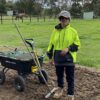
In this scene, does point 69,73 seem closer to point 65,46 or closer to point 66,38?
point 65,46

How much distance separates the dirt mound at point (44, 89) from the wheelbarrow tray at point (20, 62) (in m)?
0.42

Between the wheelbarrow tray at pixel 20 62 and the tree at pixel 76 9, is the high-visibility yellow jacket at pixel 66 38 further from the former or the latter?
the tree at pixel 76 9

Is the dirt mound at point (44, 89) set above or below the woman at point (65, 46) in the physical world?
below

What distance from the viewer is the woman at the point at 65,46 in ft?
19.9

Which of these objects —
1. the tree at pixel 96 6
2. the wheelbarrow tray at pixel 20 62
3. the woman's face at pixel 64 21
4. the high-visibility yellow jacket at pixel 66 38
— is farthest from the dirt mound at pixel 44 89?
the tree at pixel 96 6

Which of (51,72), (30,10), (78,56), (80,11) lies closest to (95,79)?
(51,72)

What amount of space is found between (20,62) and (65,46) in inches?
40.4

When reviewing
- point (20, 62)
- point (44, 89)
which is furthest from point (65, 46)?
point (44, 89)

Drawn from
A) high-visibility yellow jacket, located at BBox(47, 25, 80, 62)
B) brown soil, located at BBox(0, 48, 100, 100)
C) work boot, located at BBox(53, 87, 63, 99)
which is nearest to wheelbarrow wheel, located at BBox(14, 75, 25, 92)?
brown soil, located at BBox(0, 48, 100, 100)

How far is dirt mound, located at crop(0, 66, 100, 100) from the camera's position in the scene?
6629mm

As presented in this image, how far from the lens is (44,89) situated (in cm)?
703

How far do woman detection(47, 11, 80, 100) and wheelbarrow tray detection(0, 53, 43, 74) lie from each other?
0.52 meters

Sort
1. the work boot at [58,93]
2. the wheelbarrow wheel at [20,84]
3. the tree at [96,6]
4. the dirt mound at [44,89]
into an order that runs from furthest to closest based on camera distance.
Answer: the tree at [96,6]
the wheelbarrow wheel at [20,84]
the dirt mound at [44,89]
the work boot at [58,93]

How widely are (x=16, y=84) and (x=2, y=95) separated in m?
0.33
